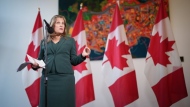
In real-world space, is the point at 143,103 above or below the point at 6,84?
below

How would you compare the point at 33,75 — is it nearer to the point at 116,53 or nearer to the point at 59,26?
the point at 59,26

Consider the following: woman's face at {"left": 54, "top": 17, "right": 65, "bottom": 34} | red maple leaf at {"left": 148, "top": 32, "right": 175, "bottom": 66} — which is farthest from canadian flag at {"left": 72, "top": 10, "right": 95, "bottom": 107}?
red maple leaf at {"left": 148, "top": 32, "right": 175, "bottom": 66}

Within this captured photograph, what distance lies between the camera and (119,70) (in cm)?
199

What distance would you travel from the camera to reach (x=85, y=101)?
6.65 feet

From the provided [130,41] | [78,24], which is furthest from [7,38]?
[130,41]

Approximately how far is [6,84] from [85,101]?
1244 millimetres

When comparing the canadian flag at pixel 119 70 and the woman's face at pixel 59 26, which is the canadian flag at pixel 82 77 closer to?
the canadian flag at pixel 119 70

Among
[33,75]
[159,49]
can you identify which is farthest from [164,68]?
[33,75]

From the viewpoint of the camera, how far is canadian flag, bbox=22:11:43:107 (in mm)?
2076

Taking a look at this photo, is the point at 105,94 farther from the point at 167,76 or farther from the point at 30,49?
the point at 30,49

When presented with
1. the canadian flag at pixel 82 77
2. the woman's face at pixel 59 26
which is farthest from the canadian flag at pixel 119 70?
the woman's face at pixel 59 26

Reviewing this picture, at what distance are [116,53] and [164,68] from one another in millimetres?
603

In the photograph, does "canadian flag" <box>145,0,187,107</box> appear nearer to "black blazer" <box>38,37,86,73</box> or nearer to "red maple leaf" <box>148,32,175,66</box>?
"red maple leaf" <box>148,32,175,66</box>

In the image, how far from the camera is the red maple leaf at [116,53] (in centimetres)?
201
